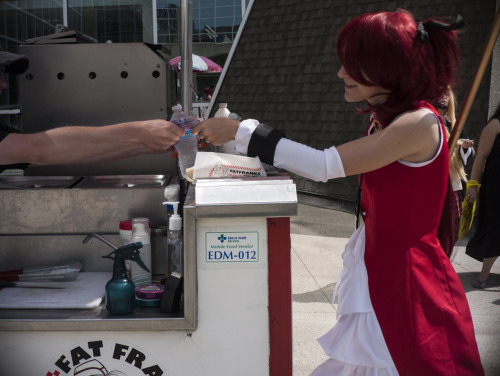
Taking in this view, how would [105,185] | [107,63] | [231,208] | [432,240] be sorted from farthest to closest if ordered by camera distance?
[107,63]
[105,185]
[432,240]
[231,208]

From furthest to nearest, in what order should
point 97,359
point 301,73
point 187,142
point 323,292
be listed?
point 301,73, point 323,292, point 187,142, point 97,359

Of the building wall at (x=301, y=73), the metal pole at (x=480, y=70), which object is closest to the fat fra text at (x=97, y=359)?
the metal pole at (x=480, y=70)

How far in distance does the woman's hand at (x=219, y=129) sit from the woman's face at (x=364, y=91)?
0.40m

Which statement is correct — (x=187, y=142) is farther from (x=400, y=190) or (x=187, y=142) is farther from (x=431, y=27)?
(x=431, y=27)

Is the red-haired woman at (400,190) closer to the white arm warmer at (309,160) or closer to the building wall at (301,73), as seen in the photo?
the white arm warmer at (309,160)

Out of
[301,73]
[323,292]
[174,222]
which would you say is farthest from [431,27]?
[301,73]

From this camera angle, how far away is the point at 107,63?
9.88 feet

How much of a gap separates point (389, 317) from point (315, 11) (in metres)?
8.71

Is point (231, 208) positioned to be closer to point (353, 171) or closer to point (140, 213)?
point (353, 171)

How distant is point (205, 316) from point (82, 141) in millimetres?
852

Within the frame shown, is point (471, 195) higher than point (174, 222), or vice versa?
point (174, 222)

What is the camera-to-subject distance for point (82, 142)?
2340mm

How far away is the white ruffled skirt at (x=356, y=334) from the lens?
197 centimetres

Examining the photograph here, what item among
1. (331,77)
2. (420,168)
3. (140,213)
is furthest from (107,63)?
(331,77)
